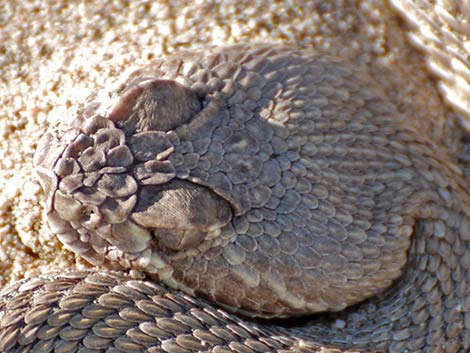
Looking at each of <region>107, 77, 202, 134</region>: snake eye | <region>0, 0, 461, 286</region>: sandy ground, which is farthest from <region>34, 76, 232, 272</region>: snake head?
<region>0, 0, 461, 286</region>: sandy ground

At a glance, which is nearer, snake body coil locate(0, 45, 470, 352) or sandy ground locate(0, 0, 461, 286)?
snake body coil locate(0, 45, 470, 352)

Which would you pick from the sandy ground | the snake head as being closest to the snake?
the snake head

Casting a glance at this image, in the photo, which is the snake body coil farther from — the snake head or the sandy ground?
the sandy ground

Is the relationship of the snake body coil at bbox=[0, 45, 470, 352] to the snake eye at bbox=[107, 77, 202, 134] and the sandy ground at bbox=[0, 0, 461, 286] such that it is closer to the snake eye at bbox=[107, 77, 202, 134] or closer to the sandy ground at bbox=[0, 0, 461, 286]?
the snake eye at bbox=[107, 77, 202, 134]

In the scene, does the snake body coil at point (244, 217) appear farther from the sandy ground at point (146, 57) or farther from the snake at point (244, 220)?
the sandy ground at point (146, 57)

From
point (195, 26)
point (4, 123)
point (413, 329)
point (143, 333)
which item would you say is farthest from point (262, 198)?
point (4, 123)

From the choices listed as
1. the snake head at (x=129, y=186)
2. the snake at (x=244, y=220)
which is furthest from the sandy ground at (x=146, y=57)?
the snake head at (x=129, y=186)

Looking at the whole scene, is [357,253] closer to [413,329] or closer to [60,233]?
[413,329]

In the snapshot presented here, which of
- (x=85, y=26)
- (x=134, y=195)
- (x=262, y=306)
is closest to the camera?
(x=134, y=195)

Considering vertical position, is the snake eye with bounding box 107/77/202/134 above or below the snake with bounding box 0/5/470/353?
above
